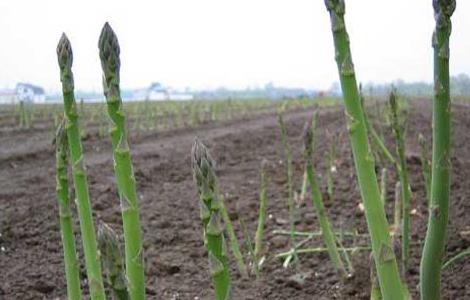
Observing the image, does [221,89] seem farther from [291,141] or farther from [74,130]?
[74,130]

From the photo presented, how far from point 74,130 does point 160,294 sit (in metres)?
1.51

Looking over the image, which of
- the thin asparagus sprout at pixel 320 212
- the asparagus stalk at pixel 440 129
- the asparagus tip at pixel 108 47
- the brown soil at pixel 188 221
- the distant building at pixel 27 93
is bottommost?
the brown soil at pixel 188 221

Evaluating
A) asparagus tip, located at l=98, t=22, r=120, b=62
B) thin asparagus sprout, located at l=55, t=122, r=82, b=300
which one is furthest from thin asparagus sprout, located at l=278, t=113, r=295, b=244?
asparagus tip, located at l=98, t=22, r=120, b=62

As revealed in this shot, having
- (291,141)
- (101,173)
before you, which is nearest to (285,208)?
(101,173)

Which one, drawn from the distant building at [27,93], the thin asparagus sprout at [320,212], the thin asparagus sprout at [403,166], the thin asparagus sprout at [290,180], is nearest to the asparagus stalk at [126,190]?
the thin asparagus sprout at [403,166]

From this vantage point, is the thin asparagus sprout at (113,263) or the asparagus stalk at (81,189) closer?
the thin asparagus sprout at (113,263)

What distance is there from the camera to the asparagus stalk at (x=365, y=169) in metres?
1.52

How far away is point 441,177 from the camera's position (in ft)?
5.51

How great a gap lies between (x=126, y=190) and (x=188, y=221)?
3184mm

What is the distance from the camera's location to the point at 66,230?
6.82 ft

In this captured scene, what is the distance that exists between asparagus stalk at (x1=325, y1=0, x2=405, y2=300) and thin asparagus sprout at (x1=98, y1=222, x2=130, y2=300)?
0.65 metres

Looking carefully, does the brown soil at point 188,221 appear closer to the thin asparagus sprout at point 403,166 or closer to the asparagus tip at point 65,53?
the thin asparagus sprout at point 403,166

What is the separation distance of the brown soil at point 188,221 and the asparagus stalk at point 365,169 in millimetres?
1322

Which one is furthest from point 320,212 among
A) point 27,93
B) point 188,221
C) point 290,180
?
point 27,93
